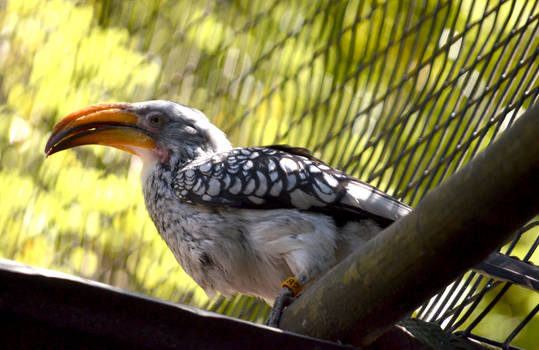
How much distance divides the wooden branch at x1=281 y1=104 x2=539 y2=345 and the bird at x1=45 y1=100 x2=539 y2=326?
51cm

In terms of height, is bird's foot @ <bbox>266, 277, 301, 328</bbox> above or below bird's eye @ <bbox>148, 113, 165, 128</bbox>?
below

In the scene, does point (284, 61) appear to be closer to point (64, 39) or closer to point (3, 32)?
point (64, 39)

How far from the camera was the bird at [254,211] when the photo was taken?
1950mm

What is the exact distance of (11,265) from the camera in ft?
3.28

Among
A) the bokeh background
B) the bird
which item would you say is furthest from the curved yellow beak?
the bokeh background

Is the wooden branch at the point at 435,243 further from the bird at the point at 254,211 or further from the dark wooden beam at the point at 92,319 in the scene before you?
the bird at the point at 254,211

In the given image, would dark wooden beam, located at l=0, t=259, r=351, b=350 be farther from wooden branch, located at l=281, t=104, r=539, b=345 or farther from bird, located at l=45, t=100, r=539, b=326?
bird, located at l=45, t=100, r=539, b=326

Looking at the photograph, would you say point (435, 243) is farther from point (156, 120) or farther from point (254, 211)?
point (156, 120)

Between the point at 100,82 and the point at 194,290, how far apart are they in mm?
1029

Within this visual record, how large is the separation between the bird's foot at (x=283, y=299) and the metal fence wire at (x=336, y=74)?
1.73ft

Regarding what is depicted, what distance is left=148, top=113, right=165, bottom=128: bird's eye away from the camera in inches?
97.5

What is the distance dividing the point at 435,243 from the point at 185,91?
2255mm

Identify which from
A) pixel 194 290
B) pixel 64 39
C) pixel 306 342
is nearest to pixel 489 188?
pixel 306 342

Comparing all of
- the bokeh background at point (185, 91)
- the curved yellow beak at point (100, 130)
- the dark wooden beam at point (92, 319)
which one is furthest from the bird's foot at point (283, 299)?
the curved yellow beak at point (100, 130)
